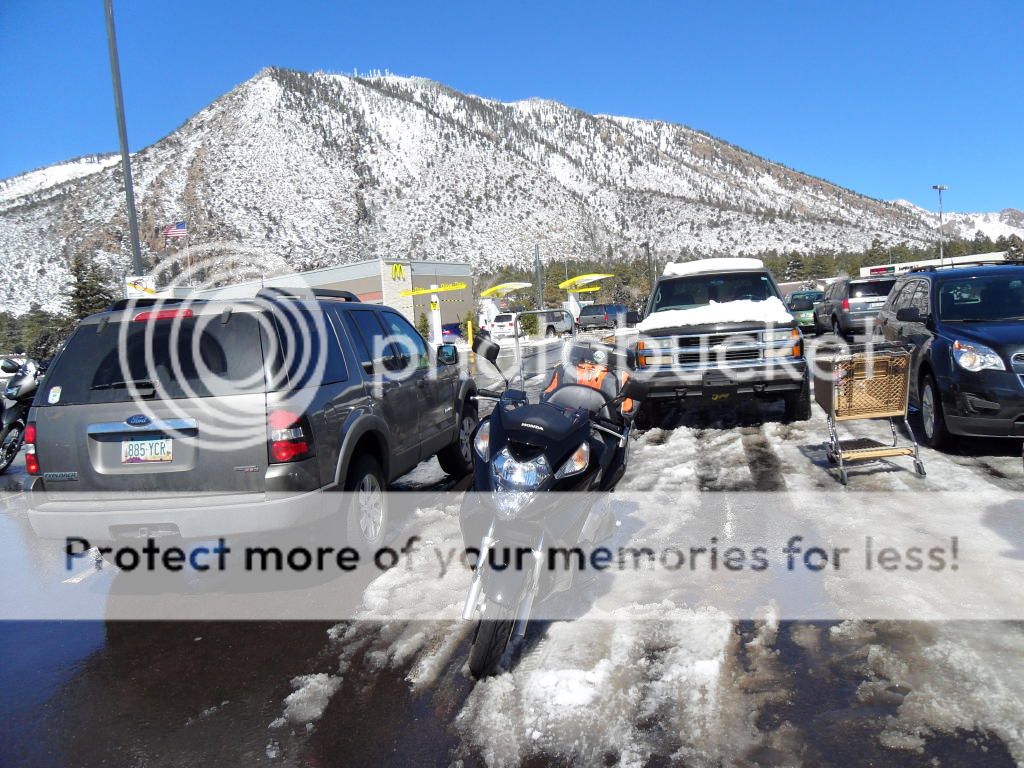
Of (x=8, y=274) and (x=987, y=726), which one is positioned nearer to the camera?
(x=987, y=726)

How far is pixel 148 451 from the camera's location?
4.54 m

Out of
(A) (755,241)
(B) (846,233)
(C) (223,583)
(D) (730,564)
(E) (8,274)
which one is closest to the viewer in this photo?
(D) (730,564)

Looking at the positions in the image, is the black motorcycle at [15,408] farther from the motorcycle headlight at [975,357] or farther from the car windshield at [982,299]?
the car windshield at [982,299]

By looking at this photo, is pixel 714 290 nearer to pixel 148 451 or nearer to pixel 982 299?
pixel 982 299

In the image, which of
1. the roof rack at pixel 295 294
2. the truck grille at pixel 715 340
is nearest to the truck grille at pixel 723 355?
the truck grille at pixel 715 340

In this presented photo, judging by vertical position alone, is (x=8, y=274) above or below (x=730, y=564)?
above

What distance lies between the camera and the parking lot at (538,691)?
304 cm

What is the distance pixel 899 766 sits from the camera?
280cm

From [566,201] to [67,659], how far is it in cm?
17439

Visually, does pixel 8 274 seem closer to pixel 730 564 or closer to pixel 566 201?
pixel 566 201

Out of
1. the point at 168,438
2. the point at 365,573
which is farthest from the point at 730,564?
the point at 168,438

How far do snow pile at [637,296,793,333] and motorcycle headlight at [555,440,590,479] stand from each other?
6.02 m

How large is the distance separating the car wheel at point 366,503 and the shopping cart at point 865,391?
4.06 m

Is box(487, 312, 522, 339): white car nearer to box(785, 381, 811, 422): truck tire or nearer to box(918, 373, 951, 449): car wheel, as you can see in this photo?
box(785, 381, 811, 422): truck tire
